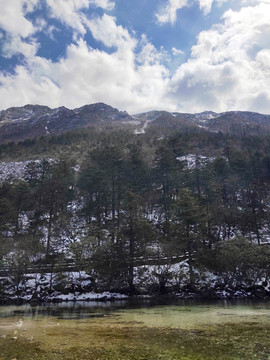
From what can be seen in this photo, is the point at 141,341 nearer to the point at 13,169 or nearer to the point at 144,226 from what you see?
the point at 144,226

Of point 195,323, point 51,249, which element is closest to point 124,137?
point 51,249

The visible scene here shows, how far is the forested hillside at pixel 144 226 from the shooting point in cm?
2816

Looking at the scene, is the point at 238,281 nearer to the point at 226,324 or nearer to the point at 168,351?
the point at 226,324

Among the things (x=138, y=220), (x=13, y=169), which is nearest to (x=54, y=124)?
(x=13, y=169)

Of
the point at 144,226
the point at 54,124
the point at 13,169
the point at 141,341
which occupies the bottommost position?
the point at 141,341

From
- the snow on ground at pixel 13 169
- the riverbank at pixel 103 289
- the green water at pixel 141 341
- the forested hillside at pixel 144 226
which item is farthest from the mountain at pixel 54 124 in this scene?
the green water at pixel 141 341

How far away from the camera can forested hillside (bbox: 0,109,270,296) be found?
28.2m

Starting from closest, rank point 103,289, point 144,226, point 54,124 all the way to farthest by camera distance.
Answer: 1. point 103,289
2. point 144,226
3. point 54,124

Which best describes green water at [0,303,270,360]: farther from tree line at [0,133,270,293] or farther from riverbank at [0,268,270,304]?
tree line at [0,133,270,293]

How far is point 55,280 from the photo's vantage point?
96.7 ft

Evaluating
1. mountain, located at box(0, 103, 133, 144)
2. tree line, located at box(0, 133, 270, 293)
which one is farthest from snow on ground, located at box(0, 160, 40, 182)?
mountain, located at box(0, 103, 133, 144)

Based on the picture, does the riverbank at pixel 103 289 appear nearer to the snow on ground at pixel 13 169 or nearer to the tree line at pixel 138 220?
the tree line at pixel 138 220

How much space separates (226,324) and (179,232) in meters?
18.5

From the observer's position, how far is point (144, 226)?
30156mm
